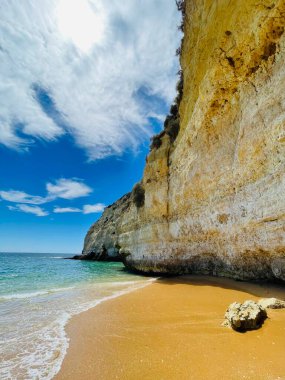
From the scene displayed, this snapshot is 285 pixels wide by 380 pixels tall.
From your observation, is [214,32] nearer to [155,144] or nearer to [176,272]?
[155,144]

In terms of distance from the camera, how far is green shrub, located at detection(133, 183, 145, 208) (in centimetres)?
2013

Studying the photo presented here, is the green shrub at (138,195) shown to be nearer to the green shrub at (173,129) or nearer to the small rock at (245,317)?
the green shrub at (173,129)

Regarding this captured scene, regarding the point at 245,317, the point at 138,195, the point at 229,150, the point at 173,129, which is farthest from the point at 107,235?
the point at 245,317

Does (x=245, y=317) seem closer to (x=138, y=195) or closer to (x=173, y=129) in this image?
(x=173, y=129)

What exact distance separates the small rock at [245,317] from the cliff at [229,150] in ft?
9.55

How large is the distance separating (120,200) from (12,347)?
1901 inches

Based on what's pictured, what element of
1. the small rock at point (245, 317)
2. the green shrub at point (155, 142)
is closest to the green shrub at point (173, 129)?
the green shrub at point (155, 142)

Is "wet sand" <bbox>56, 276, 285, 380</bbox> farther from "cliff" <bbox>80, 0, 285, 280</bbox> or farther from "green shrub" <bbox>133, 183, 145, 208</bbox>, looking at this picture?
"green shrub" <bbox>133, 183, 145, 208</bbox>

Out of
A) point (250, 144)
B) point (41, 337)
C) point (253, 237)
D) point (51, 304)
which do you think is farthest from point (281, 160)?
point (51, 304)

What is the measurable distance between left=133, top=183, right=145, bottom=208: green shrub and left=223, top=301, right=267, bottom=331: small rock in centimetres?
1535

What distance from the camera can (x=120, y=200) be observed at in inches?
2073

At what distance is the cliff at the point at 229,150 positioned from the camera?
7.06 metres

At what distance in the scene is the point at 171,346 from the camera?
390 centimetres

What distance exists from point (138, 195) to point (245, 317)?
54.0 ft
